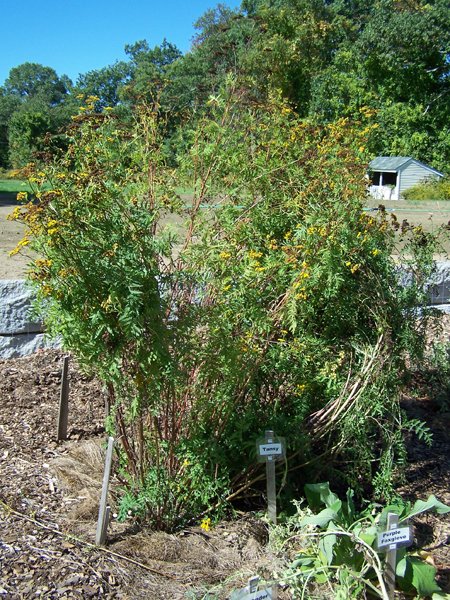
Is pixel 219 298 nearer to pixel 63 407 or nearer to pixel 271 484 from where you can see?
pixel 271 484

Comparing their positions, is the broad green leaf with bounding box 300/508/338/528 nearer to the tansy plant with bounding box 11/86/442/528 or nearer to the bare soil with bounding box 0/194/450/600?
the bare soil with bounding box 0/194/450/600

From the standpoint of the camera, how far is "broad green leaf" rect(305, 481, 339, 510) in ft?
11.4

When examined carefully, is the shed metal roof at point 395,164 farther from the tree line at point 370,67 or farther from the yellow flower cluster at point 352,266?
the yellow flower cluster at point 352,266

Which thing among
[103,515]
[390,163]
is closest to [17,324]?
[103,515]

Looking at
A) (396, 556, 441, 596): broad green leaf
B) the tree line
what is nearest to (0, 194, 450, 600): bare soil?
(396, 556, 441, 596): broad green leaf

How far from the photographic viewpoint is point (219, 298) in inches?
131

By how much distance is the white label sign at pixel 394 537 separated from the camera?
292 cm

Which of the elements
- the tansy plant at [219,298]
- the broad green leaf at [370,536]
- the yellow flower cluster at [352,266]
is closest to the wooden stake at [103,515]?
the tansy plant at [219,298]

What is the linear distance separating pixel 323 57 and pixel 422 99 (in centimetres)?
602

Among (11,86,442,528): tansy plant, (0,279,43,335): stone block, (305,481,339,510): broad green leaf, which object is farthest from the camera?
(0,279,43,335): stone block

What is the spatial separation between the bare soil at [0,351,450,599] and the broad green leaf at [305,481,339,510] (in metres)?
0.28

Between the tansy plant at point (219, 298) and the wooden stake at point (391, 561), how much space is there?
722 mm

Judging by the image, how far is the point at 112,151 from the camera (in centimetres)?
338

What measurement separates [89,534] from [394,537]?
56.4 inches
